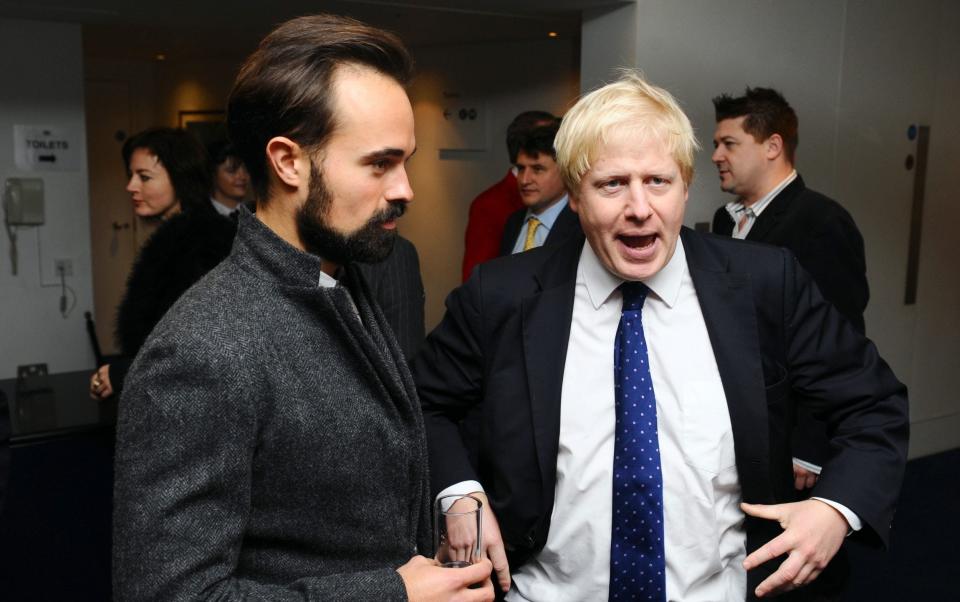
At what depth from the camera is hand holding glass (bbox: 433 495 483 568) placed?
1.16 metres

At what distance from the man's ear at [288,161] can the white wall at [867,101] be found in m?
3.17

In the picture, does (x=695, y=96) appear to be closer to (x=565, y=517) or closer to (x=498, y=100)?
(x=498, y=100)

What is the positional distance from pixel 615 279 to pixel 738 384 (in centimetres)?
29

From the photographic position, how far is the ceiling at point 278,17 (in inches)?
176

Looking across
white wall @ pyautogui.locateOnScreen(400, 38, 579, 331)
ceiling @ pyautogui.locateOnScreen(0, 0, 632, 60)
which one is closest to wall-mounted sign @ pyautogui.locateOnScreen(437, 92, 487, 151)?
white wall @ pyautogui.locateOnScreen(400, 38, 579, 331)

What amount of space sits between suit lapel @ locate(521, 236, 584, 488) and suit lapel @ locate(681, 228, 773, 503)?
0.24 meters

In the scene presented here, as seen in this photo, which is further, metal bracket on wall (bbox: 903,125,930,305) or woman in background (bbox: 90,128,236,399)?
metal bracket on wall (bbox: 903,125,930,305)

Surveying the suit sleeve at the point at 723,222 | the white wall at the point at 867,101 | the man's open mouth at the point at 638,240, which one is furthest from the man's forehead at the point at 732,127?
the man's open mouth at the point at 638,240

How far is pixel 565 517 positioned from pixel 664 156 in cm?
65

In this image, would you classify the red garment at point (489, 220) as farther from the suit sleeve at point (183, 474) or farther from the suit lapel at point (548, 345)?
the suit sleeve at point (183, 474)

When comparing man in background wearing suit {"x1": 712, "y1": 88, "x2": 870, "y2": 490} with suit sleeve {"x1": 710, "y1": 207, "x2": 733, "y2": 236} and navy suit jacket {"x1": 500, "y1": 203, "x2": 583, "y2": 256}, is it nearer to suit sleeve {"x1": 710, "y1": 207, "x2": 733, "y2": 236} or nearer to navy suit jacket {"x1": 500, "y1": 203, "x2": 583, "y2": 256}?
suit sleeve {"x1": 710, "y1": 207, "x2": 733, "y2": 236}

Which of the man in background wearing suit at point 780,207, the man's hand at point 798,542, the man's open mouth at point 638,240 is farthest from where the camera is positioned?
the man in background wearing suit at point 780,207

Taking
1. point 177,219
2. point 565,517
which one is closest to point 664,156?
point 565,517

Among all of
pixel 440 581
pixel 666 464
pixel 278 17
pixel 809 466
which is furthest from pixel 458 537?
pixel 278 17
